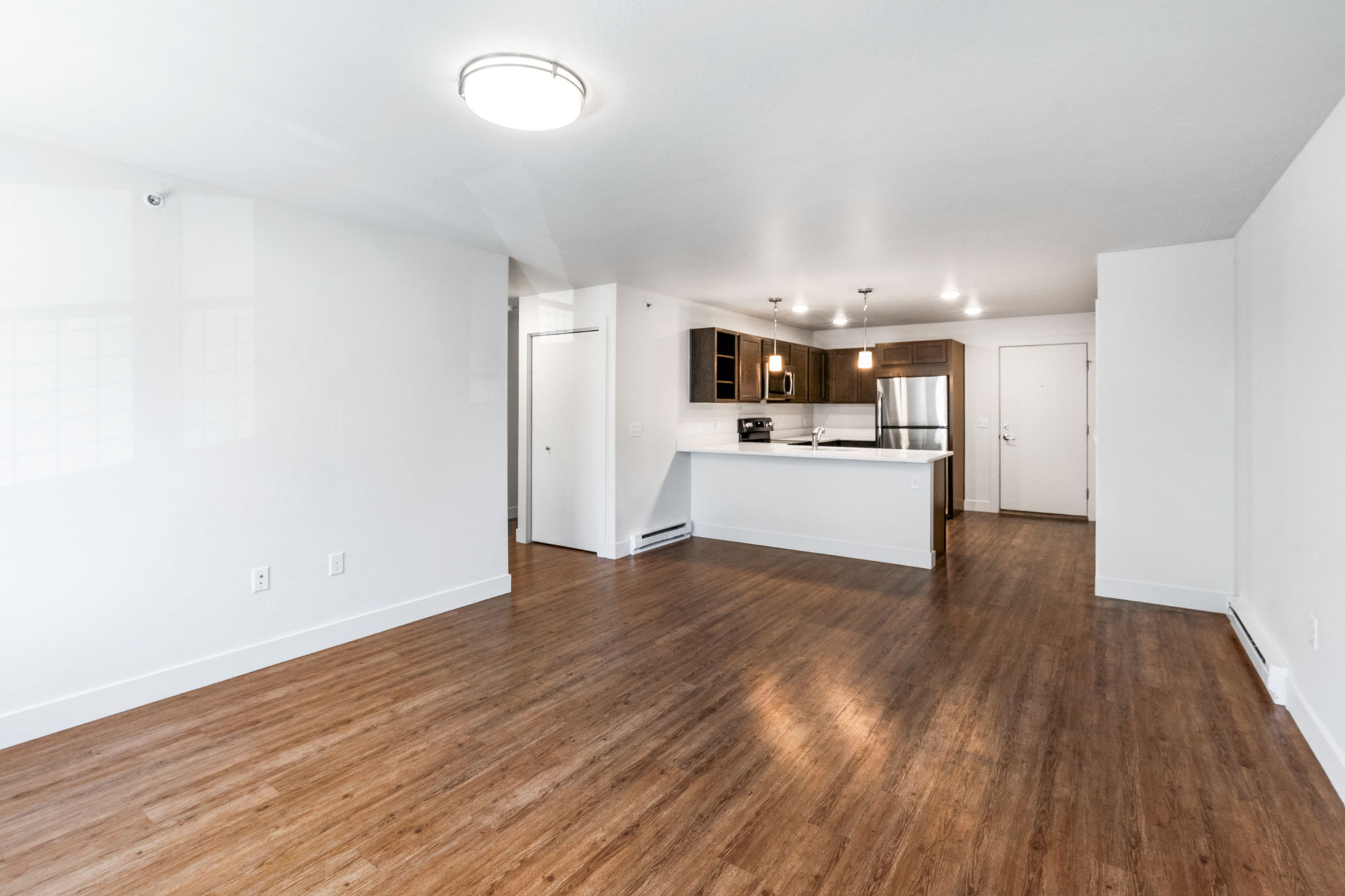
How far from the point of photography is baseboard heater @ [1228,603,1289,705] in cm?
281

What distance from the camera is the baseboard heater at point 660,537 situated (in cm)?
585

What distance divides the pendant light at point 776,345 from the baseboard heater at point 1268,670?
4070mm

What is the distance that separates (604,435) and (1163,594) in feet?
14.2

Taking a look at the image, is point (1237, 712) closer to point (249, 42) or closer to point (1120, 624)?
point (1120, 624)

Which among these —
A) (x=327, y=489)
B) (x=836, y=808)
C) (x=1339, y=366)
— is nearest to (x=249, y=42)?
(x=327, y=489)

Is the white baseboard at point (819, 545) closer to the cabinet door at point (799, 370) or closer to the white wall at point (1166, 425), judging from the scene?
the white wall at point (1166, 425)

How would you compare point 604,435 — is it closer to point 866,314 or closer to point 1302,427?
point 866,314

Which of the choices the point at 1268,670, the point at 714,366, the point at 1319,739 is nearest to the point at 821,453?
the point at 714,366

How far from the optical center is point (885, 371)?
7.84 m

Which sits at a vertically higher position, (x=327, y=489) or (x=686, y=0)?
(x=686, y=0)

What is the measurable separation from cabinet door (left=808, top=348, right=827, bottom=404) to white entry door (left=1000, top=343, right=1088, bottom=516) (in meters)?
2.17

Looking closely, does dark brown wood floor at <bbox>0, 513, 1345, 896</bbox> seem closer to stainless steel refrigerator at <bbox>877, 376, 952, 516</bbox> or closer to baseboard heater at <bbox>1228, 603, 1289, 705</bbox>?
baseboard heater at <bbox>1228, 603, 1289, 705</bbox>

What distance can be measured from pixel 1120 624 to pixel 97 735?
5.36m

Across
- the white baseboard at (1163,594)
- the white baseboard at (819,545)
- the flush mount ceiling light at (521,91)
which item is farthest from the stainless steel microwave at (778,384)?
the flush mount ceiling light at (521,91)
